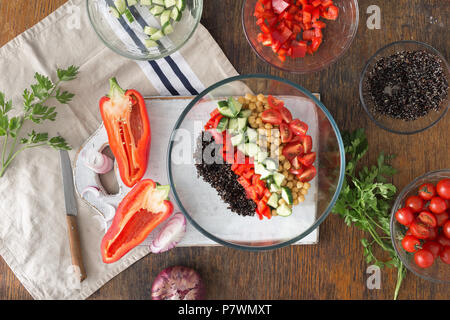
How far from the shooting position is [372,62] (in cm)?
163

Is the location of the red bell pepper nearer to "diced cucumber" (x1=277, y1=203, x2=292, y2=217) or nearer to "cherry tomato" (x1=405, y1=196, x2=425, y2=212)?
"diced cucumber" (x1=277, y1=203, x2=292, y2=217)

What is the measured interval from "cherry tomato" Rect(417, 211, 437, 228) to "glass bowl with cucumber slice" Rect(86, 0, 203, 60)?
1.18 metres

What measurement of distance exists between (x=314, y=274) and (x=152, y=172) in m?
0.84

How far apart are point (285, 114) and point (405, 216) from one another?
Answer: 2.04ft

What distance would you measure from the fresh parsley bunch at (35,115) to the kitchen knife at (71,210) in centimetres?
7

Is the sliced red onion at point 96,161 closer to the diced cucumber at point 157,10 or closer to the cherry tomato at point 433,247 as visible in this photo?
the diced cucumber at point 157,10

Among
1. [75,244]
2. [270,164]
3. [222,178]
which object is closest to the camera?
[270,164]

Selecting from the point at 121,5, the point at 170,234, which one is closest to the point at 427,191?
the point at 170,234

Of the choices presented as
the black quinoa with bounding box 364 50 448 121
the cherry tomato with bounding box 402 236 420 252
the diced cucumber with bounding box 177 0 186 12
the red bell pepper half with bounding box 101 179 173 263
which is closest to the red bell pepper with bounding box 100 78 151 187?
the red bell pepper half with bounding box 101 179 173 263

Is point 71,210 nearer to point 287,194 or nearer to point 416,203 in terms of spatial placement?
point 287,194

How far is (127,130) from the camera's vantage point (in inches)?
61.2

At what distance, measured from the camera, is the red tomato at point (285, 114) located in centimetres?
149

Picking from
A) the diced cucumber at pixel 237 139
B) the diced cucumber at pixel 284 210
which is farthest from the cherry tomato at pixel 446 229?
the diced cucumber at pixel 237 139

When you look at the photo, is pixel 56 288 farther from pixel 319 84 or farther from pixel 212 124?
pixel 319 84
